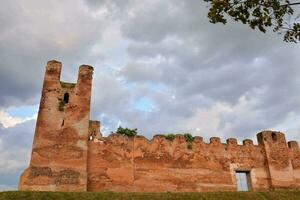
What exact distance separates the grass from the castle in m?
3.22

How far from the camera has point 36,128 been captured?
68.7 feet

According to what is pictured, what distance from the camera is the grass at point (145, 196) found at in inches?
620

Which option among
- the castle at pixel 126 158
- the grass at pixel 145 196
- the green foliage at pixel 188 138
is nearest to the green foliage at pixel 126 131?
the green foliage at pixel 188 138

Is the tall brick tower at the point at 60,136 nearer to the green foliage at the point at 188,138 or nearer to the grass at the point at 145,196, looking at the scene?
the grass at the point at 145,196

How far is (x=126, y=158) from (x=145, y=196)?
5.54m

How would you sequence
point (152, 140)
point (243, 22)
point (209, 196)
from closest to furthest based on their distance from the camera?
point (243, 22) < point (209, 196) < point (152, 140)

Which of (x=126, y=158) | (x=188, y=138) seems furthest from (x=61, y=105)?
(x=188, y=138)

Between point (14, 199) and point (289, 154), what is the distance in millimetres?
20614

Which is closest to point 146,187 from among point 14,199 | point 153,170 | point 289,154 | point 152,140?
point 153,170

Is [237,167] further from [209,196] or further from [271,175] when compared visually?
[209,196]

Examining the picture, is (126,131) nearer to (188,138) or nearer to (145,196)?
(188,138)

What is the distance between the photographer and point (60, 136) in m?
21.0

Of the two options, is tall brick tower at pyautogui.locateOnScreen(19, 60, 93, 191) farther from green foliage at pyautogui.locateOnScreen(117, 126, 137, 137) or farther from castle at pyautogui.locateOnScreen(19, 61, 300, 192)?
green foliage at pyautogui.locateOnScreen(117, 126, 137, 137)

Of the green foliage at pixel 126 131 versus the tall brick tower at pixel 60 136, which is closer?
the tall brick tower at pixel 60 136
